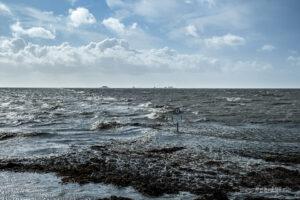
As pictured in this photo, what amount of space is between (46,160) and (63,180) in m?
4.82

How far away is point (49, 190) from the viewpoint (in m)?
15.4

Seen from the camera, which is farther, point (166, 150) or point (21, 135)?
point (21, 135)

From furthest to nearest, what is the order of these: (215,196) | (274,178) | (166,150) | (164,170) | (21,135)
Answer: (21,135) < (166,150) < (164,170) < (274,178) < (215,196)

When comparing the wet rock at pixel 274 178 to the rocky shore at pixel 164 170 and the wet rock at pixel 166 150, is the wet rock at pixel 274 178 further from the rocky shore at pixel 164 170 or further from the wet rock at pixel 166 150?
the wet rock at pixel 166 150

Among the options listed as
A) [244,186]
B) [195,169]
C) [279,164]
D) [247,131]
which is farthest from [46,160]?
[247,131]

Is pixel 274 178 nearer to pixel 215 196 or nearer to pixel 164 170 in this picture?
pixel 215 196

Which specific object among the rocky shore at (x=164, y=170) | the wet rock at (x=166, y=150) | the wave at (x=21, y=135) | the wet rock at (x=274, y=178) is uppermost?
the wet rock at (x=274, y=178)

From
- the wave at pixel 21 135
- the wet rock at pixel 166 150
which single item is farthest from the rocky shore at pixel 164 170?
the wave at pixel 21 135

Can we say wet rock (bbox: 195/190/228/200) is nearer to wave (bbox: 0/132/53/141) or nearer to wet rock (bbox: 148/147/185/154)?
wet rock (bbox: 148/147/185/154)

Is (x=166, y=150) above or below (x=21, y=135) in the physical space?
above

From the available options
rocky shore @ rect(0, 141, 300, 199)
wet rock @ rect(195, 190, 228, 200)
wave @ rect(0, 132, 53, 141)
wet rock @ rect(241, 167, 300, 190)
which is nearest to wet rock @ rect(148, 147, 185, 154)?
rocky shore @ rect(0, 141, 300, 199)

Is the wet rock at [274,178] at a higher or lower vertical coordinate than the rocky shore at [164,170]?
higher

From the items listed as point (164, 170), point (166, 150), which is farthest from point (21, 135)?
point (164, 170)

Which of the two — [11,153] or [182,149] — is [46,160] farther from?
[182,149]
